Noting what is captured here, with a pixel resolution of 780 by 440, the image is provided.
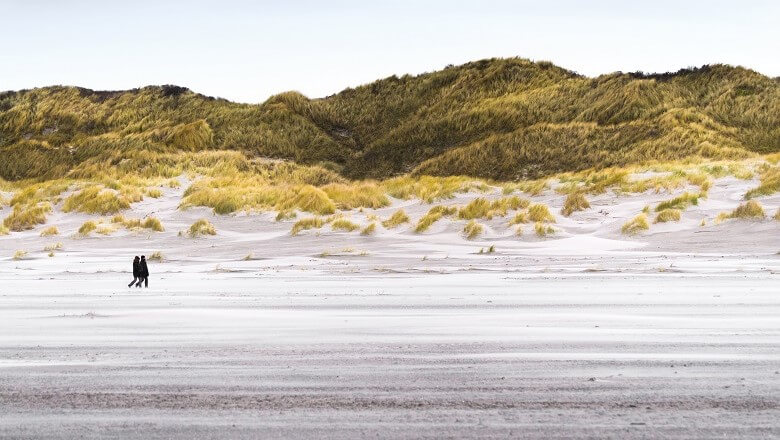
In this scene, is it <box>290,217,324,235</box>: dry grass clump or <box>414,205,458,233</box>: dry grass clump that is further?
<box>290,217,324,235</box>: dry grass clump

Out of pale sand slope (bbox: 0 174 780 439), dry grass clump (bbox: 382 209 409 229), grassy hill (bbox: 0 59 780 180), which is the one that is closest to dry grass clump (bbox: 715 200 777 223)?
pale sand slope (bbox: 0 174 780 439)

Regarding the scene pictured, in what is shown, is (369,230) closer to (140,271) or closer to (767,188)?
(767,188)

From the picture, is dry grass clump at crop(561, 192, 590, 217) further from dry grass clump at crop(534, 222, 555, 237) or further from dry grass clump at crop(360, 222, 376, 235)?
dry grass clump at crop(360, 222, 376, 235)

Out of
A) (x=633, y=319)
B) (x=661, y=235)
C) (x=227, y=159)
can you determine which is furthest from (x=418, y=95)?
(x=633, y=319)

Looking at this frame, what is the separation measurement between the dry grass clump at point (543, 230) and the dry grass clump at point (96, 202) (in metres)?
11.0

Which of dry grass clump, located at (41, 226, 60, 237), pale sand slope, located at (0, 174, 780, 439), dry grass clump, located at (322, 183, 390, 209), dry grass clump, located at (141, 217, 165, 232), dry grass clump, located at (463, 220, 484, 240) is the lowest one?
pale sand slope, located at (0, 174, 780, 439)

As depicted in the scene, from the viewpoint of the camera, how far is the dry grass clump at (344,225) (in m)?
17.3

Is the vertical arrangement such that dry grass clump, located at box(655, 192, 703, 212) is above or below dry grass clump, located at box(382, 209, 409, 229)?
above

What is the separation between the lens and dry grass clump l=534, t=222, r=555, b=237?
1517 centimetres

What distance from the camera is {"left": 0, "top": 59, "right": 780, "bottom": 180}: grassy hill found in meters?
33.5

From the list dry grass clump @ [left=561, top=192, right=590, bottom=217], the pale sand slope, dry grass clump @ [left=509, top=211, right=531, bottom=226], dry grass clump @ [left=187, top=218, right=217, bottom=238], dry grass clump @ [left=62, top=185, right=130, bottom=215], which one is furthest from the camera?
dry grass clump @ [left=62, top=185, right=130, bottom=215]

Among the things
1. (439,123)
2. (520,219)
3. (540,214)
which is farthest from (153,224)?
(439,123)

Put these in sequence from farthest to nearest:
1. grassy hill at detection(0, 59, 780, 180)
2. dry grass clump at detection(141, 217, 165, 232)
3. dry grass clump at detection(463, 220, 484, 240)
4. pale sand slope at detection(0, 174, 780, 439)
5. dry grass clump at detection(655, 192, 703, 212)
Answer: grassy hill at detection(0, 59, 780, 180)
dry grass clump at detection(141, 217, 165, 232)
dry grass clump at detection(655, 192, 703, 212)
dry grass clump at detection(463, 220, 484, 240)
pale sand slope at detection(0, 174, 780, 439)

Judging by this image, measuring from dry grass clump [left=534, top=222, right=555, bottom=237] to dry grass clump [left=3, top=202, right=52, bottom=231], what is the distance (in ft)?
37.3
